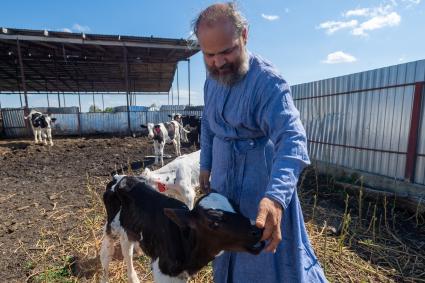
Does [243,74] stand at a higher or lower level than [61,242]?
higher

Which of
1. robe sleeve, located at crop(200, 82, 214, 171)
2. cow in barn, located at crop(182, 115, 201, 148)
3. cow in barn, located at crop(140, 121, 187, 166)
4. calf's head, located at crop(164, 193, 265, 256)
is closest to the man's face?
robe sleeve, located at crop(200, 82, 214, 171)

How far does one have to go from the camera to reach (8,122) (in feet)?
64.4

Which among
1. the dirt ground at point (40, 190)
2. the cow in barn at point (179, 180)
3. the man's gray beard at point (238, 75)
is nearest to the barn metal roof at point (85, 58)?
Result: the dirt ground at point (40, 190)

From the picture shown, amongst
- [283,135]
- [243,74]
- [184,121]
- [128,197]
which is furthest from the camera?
[184,121]

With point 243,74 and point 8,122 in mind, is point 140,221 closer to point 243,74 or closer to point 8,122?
point 243,74

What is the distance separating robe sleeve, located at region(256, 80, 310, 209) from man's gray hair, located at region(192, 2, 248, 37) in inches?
14.0

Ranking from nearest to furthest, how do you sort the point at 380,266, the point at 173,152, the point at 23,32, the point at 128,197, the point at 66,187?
the point at 128,197, the point at 380,266, the point at 66,187, the point at 173,152, the point at 23,32

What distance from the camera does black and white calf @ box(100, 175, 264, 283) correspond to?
5.11ft

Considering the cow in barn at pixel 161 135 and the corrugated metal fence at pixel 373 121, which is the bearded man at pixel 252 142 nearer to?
the corrugated metal fence at pixel 373 121

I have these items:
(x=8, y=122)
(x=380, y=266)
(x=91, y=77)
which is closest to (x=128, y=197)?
(x=380, y=266)

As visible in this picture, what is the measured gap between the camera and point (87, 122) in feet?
68.4

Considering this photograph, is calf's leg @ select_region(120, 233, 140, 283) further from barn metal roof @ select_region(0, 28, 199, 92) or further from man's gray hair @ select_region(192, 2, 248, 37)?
barn metal roof @ select_region(0, 28, 199, 92)

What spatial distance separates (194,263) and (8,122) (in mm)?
22218

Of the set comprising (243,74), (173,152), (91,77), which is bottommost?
(173,152)
